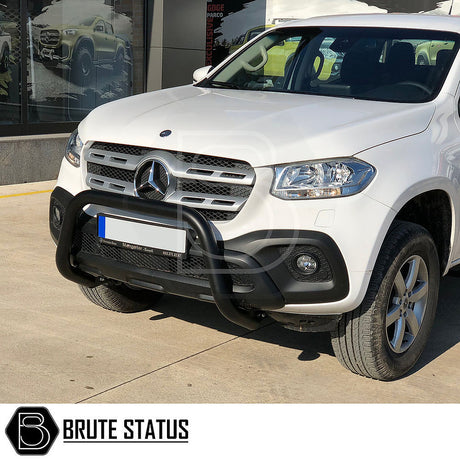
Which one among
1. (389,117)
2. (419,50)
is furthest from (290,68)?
(389,117)

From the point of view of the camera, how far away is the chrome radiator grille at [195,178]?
3.68 metres

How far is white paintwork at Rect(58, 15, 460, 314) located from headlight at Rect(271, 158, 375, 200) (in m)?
0.03

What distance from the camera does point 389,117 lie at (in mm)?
4020

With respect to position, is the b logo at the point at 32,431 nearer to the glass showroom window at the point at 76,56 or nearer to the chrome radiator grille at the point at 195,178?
the chrome radiator grille at the point at 195,178

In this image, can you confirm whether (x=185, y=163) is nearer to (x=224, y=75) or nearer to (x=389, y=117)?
(x=389, y=117)

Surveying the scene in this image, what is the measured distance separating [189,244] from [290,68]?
1.99 metres

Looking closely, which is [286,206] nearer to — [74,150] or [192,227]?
[192,227]

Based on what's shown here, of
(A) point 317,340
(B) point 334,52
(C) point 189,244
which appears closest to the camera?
(C) point 189,244

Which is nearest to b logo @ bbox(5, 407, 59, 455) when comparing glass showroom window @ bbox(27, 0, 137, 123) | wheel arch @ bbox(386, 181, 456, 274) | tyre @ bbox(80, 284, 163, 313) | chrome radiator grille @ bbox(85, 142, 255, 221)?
chrome radiator grille @ bbox(85, 142, 255, 221)

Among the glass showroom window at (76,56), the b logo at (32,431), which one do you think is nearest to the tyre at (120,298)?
the b logo at (32,431)

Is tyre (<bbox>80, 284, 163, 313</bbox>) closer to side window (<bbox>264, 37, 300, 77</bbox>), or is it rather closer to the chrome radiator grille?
the chrome radiator grille

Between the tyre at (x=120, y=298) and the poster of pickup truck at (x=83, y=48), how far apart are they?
5.99 metres

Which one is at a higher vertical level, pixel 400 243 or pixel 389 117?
pixel 389 117

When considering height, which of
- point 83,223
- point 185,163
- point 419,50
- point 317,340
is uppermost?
point 419,50
